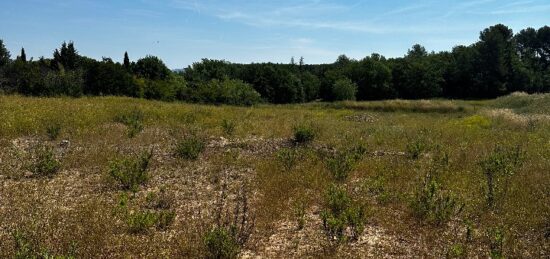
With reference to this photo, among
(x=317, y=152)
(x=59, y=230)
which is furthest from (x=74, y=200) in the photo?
(x=317, y=152)

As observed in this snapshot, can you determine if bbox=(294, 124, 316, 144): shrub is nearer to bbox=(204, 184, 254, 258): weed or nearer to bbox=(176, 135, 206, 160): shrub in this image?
bbox=(176, 135, 206, 160): shrub

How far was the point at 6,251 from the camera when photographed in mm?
6316

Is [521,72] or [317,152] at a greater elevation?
[521,72]

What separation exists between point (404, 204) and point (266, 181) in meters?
3.67

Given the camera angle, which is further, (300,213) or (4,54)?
(4,54)

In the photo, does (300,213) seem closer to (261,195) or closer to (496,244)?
(261,195)

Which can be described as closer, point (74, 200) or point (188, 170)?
point (74, 200)

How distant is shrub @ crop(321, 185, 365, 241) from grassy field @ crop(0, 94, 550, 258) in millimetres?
41

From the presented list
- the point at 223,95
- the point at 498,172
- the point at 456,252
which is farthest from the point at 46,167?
the point at 223,95

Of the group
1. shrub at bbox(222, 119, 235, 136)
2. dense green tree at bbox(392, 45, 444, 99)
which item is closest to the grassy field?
shrub at bbox(222, 119, 235, 136)

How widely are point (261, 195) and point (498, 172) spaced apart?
671 centimetres

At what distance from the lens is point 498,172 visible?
11.5 m

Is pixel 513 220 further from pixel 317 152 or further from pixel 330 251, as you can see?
pixel 317 152

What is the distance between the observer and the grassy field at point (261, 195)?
7.08 meters
